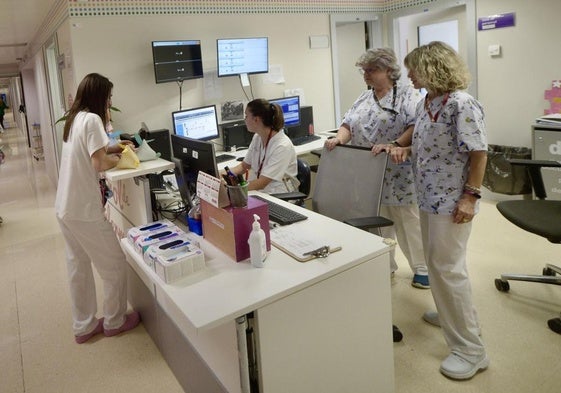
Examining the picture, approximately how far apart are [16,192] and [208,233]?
6.42 metres

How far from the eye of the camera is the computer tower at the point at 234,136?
4.64 meters

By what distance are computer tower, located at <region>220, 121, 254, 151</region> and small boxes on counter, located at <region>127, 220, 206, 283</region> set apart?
2.61 meters

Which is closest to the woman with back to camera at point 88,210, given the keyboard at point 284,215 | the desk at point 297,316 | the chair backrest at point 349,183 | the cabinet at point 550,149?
the desk at point 297,316

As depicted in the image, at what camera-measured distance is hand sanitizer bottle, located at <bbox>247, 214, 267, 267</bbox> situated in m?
1.71

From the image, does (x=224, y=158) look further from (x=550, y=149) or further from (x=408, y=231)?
(x=550, y=149)

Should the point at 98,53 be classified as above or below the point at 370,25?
below

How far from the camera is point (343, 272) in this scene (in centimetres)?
171

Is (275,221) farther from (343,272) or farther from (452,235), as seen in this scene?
(452,235)

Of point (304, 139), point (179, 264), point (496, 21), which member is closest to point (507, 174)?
point (496, 21)

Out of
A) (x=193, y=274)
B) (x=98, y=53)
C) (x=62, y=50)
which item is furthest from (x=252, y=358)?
(x=62, y=50)

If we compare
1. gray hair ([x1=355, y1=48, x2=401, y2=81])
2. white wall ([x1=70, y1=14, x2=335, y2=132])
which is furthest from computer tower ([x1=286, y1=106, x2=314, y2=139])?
gray hair ([x1=355, y1=48, x2=401, y2=81])

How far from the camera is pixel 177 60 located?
428cm

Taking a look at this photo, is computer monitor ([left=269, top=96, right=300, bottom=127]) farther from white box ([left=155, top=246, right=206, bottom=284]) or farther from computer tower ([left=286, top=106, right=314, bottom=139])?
white box ([left=155, top=246, right=206, bottom=284])

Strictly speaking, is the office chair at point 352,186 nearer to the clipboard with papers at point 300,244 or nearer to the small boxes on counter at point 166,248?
the clipboard with papers at point 300,244
